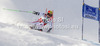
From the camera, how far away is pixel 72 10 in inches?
510

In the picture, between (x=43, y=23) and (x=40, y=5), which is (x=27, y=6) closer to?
(x=40, y=5)

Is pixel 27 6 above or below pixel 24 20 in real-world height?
above

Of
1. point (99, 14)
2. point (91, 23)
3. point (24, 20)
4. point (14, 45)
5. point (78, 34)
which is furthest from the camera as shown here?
point (91, 23)

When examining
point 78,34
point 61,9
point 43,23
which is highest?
point 61,9

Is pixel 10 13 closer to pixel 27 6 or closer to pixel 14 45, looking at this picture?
pixel 27 6

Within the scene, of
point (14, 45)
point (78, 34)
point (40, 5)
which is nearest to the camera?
point (14, 45)

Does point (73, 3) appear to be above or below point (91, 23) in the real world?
above

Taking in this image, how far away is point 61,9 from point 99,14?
15.5 ft

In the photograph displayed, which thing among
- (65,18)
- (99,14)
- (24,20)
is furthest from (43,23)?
(65,18)

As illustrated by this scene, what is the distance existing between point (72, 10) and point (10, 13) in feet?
15.9

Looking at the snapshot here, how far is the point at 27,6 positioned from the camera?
37.9 ft

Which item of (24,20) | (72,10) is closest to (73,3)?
(72,10)

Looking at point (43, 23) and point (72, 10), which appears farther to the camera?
point (72, 10)

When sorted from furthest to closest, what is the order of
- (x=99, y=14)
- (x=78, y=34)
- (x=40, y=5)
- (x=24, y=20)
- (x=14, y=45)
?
(x=40, y=5)
(x=78, y=34)
(x=24, y=20)
(x=99, y=14)
(x=14, y=45)
